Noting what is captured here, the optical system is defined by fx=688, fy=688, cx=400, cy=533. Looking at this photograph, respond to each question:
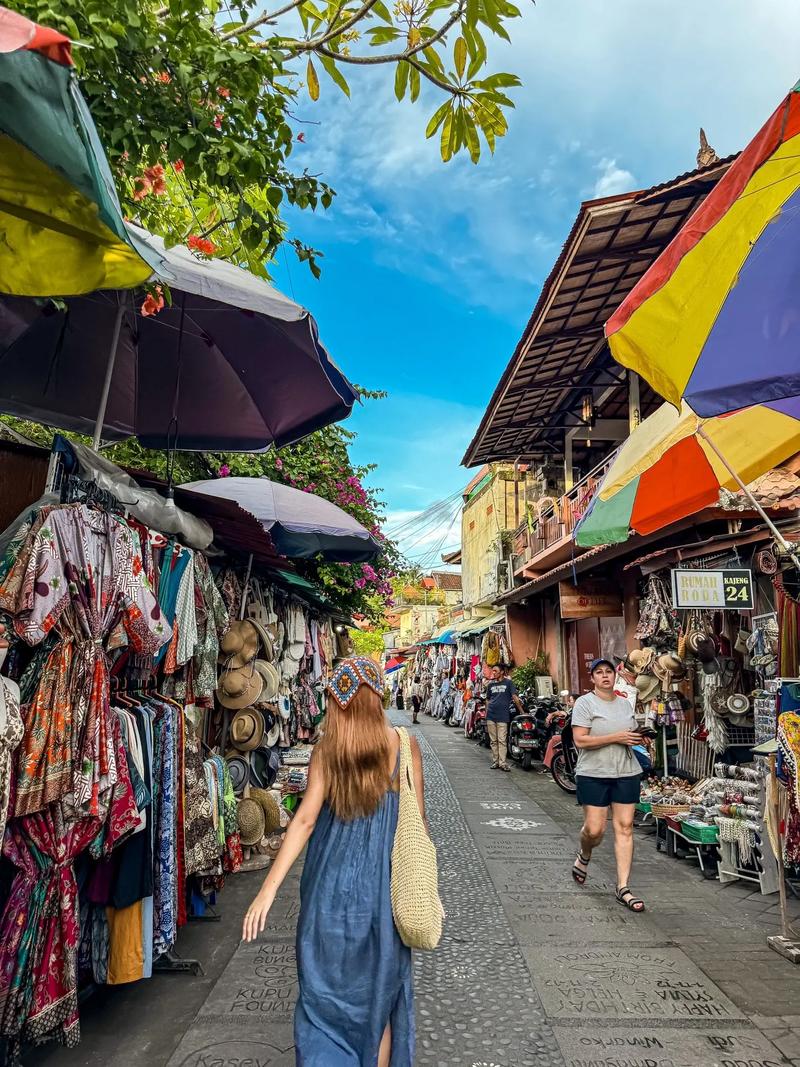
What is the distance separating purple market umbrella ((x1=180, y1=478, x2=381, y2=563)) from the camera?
6199 mm

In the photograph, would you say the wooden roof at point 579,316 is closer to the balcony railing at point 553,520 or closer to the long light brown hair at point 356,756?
the balcony railing at point 553,520

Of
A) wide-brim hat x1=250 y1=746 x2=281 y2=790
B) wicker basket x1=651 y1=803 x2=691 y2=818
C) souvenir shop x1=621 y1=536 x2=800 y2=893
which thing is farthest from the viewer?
wicker basket x1=651 y1=803 x2=691 y2=818

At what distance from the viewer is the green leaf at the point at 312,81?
343 centimetres

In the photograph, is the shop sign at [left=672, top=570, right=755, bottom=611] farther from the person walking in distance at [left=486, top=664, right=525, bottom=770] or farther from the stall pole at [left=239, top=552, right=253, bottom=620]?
the person walking in distance at [left=486, top=664, right=525, bottom=770]

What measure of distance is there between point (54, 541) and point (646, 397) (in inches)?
500

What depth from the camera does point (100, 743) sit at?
2.90 metres

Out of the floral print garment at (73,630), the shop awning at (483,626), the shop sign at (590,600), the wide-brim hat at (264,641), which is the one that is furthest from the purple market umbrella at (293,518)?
the shop awning at (483,626)

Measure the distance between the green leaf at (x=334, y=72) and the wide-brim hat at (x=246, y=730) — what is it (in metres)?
4.72

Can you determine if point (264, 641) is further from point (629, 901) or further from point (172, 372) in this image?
point (629, 901)

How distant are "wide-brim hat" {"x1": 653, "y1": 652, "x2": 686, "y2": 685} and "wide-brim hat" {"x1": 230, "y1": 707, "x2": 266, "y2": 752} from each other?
180 inches

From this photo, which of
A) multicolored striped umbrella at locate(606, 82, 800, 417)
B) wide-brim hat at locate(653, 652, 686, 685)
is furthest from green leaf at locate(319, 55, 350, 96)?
wide-brim hat at locate(653, 652, 686, 685)

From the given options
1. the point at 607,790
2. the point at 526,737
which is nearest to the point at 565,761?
the point at 526,737

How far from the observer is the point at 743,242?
9.83 feet

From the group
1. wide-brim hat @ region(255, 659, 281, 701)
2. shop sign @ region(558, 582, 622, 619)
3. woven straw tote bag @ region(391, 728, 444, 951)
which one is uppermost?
shop sign @ region(558, 582, 622, 619)
